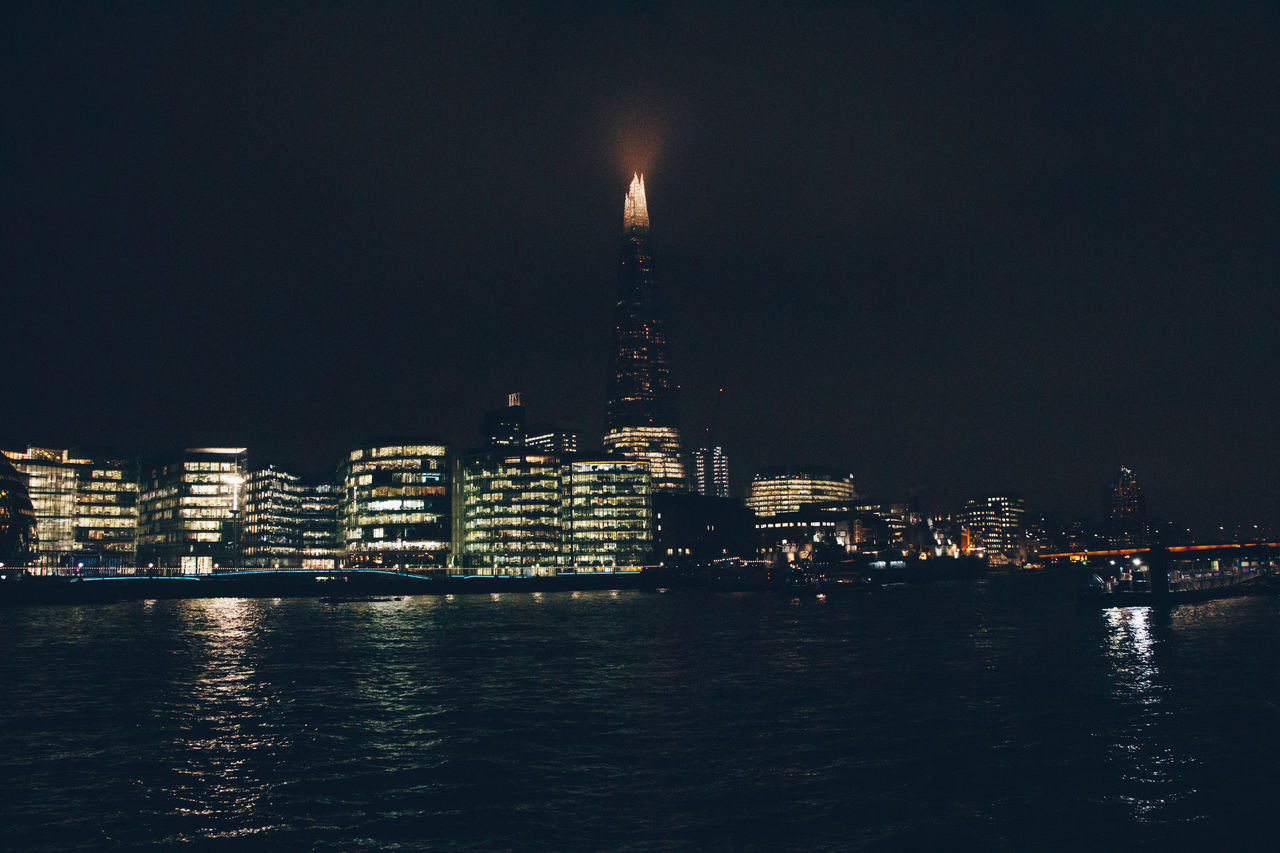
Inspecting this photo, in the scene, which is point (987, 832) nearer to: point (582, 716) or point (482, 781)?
point (482, 781)

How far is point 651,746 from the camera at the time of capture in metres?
38.2

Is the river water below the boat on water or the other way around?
the other way around

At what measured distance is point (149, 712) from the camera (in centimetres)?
4847

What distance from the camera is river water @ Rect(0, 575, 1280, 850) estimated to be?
2747 cm

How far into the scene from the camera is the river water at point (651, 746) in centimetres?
2747

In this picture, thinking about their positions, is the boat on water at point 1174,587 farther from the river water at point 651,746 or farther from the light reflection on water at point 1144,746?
the light reflection on water at point 1144,746

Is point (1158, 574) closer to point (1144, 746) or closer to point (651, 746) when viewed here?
point (1144, 746)

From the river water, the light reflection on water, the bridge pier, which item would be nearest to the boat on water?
the bridge pier

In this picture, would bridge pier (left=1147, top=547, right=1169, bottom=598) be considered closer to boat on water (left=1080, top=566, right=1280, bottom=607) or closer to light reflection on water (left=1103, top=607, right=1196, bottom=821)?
boat on water (left=1080, top=566, right=1280, bottom=607)

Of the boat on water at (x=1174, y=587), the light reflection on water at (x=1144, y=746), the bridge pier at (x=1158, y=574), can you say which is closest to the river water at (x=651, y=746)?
the light reflection on water at (x=1144, y=746)

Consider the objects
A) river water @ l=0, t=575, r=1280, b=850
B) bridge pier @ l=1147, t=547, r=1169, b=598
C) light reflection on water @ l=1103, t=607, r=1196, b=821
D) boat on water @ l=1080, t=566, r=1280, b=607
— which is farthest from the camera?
bridge pier @ l=1147, t=547, r=1169, b=598

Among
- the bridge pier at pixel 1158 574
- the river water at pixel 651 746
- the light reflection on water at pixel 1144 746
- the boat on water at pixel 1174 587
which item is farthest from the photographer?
the bridge pier at pixel 1158 574

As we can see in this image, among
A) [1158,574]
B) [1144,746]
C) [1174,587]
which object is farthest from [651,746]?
[1174,587]

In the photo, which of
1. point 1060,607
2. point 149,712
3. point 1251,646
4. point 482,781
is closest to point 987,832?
point 482,781
